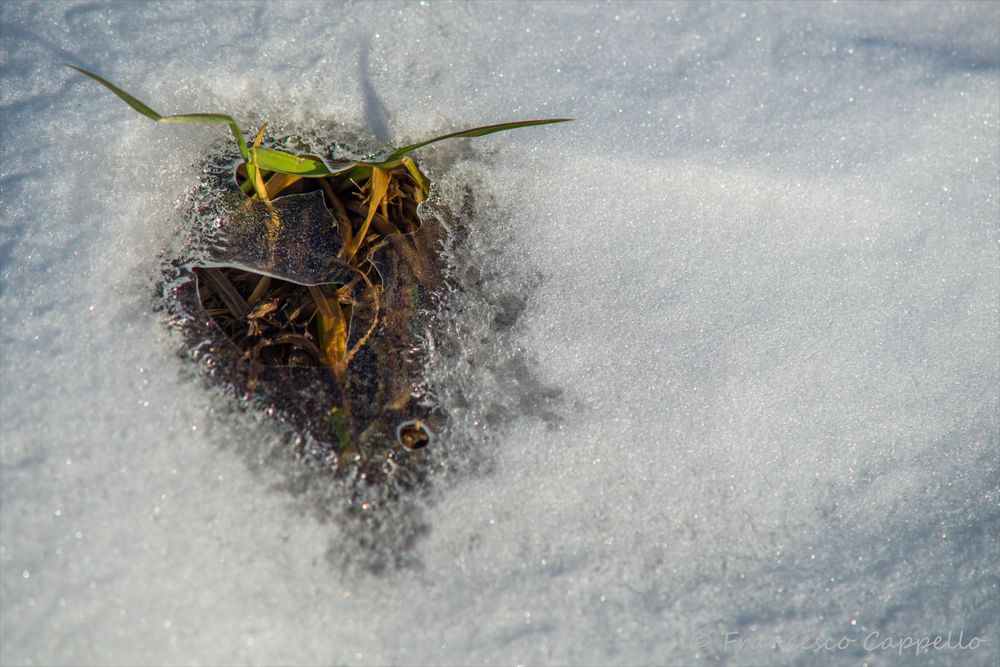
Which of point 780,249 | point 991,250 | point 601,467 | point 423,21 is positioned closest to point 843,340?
point 780,249

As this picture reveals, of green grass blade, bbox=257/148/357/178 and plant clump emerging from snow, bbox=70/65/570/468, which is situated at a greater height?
green grass blade, bbox=257/148/357/178

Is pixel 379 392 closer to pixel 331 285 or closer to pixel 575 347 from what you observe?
pixel 331 285

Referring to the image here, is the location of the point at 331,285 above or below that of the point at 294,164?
below

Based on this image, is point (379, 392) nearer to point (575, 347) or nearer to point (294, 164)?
point (575, 347)

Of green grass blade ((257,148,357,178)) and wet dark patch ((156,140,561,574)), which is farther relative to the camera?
green grass blade ((257,148,357,178))

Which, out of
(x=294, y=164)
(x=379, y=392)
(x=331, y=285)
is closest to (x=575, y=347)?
(x=379, y=392)

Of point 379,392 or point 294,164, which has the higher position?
point 294,164

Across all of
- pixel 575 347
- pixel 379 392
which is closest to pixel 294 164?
pixel 379 392

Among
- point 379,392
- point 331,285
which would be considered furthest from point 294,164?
point 379,392

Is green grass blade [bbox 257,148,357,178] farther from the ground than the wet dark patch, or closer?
farther from the ground
